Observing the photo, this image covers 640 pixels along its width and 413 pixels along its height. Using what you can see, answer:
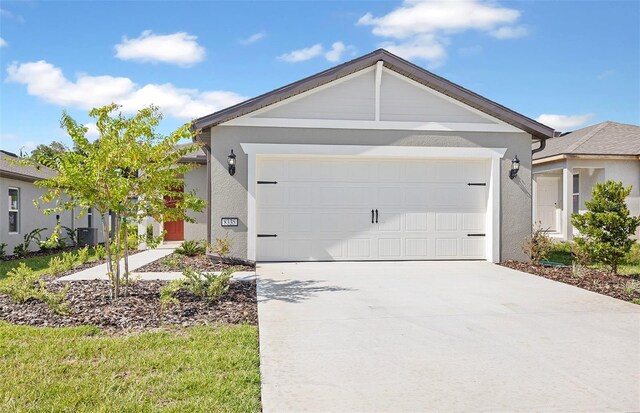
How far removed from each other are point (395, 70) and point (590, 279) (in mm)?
A: 5704

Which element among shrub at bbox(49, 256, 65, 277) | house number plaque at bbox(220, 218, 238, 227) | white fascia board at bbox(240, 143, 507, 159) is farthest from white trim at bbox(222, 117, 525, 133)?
shrub at bbox(49, 256, 65, 277)

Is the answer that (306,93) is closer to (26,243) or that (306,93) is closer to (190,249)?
(190,249)

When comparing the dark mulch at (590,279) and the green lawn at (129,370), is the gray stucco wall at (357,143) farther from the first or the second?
the green lawn at (129,370)

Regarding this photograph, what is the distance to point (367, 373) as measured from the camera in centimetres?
389

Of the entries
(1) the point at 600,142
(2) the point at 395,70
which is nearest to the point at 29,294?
(2) the point at 395,70

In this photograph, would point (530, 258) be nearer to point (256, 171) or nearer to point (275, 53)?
point (256, 171)

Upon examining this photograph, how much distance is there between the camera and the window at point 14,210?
48.2ft

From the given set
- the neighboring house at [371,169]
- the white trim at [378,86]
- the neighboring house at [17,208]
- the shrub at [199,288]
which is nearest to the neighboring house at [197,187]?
the neighboring house at [17,208]

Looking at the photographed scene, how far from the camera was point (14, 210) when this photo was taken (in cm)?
1477

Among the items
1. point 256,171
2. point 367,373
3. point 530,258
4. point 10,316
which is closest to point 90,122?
point 10,316

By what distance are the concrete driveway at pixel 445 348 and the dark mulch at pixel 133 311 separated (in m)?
0.39

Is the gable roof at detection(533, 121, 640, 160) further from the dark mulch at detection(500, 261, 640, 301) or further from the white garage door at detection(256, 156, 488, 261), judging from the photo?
the dark mulch at detection(500, 261, 640, 301)

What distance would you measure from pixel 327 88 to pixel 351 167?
1.82 metres

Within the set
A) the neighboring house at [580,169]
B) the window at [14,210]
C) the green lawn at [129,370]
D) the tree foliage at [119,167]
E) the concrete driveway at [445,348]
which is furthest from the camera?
the neighboring house at [580,169]
